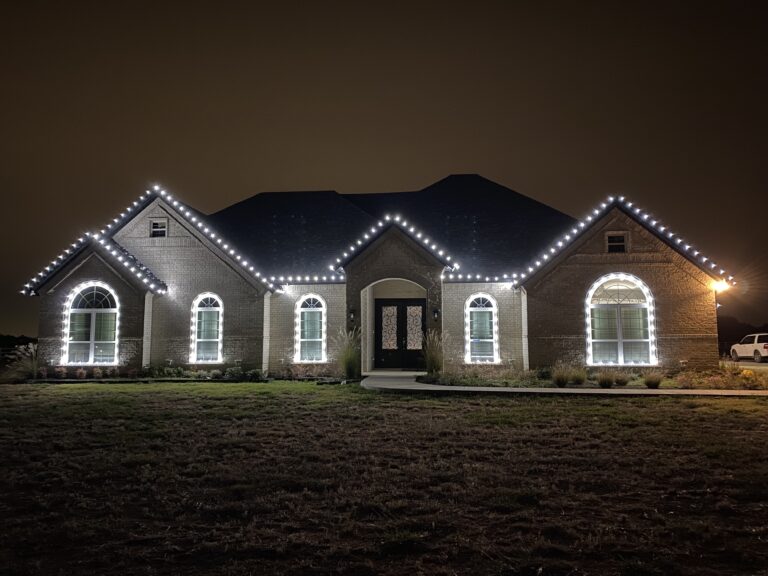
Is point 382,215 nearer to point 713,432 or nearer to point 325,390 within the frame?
point 325,390

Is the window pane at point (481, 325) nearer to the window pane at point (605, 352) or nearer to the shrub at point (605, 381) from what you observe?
the window pane at point (605, 352)

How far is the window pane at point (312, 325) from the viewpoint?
73.2 ft

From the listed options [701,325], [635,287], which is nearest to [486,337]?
[635,287]

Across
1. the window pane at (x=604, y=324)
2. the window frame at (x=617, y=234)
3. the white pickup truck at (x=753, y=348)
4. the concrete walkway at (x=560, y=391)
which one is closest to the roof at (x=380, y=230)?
the window frame at (x=617, y=234)

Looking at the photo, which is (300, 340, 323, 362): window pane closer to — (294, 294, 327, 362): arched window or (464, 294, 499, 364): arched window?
(294, 294, 327, 362): arched window

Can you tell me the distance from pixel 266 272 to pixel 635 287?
1312 centimetres

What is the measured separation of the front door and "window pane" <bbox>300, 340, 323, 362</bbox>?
2267mm

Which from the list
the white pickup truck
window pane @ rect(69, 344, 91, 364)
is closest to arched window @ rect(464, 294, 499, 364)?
window pane @ rect(69, 344, 91, 364)

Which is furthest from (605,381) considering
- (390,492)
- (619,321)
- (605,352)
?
(390,492)

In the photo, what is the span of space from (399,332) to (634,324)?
8350 mm

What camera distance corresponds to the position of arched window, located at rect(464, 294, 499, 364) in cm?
2134

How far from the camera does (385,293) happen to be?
23.5 m

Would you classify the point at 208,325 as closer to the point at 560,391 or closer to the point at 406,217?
the point at 406,217

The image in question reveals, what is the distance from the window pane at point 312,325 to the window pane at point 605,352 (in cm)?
954
